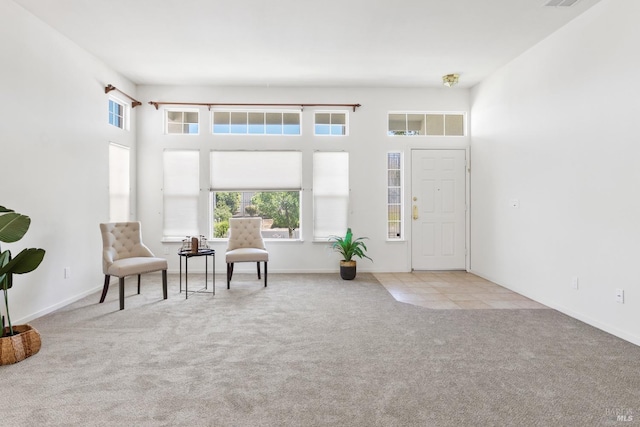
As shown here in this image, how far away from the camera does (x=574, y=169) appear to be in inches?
137

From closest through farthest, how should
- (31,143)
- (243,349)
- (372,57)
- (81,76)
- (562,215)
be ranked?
1. (243,349)
2. (31,143)
3. (562,215)
4. (81,76)
5. (372,57)

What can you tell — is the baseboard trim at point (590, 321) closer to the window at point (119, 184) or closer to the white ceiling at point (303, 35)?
the white ceiling at point (303, 35)

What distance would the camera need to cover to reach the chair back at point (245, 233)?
16.5 ft

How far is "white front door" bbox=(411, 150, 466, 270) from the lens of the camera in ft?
18.7

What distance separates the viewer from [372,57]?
4.41 meters

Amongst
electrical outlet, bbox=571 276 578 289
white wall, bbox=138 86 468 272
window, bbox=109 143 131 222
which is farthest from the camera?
white wall, bbox=138 86 468 272

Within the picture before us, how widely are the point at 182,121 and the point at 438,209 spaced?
14.3 feet

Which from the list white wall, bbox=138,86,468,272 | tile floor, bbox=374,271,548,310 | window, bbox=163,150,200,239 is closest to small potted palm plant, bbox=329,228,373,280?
white wall, bbox=138,86,468,272

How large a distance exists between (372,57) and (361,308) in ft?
9.98

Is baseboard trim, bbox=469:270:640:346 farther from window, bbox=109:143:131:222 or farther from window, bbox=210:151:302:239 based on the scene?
window, bbox=109:143:131:222

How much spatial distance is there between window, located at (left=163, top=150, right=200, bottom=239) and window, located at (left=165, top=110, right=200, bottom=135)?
1.15ft

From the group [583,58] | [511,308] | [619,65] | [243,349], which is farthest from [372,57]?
[243,349]

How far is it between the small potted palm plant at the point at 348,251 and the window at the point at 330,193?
8.9 inches

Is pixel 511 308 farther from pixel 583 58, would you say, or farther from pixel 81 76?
pixel 81 76
